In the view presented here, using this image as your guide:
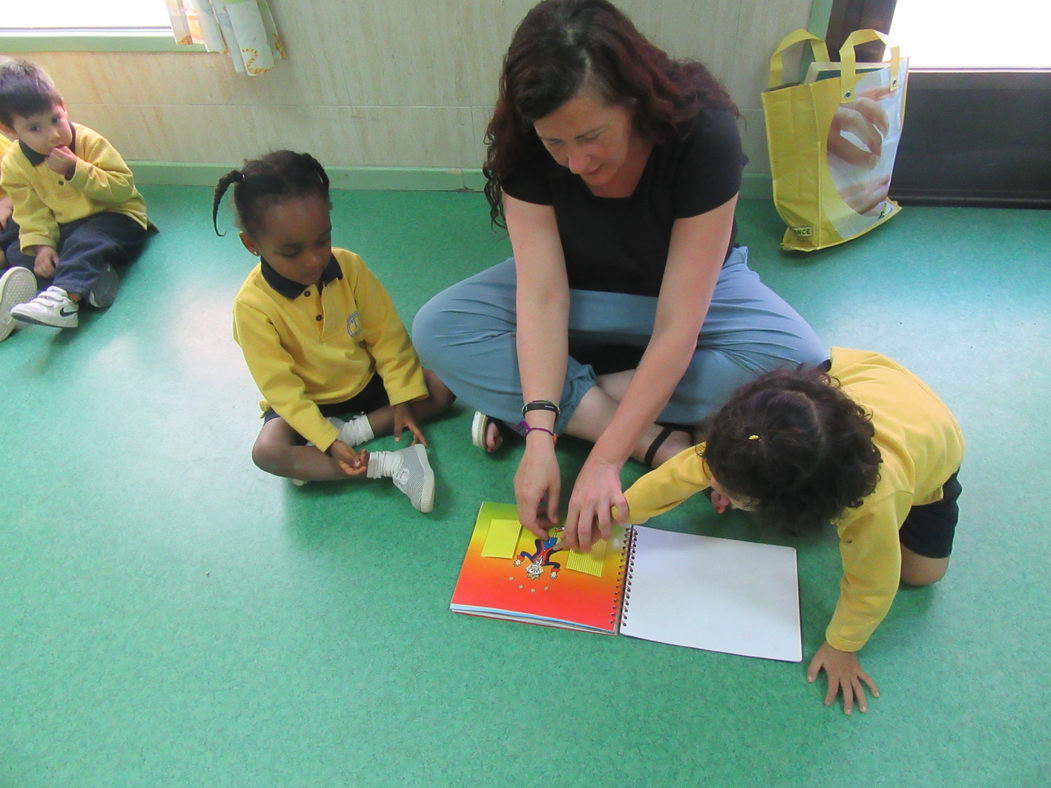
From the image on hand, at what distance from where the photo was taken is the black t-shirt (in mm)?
986

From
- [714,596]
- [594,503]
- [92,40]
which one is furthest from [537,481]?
[92,40]

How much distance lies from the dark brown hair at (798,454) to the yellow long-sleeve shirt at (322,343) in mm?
693

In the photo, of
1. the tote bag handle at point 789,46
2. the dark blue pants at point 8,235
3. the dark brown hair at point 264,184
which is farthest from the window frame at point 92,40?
the tote bag handle at point 789,46

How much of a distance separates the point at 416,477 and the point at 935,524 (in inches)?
31.0

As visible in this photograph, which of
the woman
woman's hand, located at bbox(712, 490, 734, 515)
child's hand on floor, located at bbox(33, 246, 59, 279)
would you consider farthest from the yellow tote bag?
child's hand on floor, located at bbox(33, 246, 59, 279)

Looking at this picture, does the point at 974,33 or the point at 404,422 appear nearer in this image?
the point at 404,422

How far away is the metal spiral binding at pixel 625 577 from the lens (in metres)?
1.02

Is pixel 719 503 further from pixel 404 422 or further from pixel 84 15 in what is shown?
pixel 84 15

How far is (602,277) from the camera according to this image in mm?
1203

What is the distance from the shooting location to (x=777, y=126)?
1646 millimetres

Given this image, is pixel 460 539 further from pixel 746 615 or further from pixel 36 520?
pixel 36 520

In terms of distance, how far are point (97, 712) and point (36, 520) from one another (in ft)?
1.44

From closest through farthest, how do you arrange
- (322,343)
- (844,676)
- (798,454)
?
(798,454)
(844,676)
(322,343)

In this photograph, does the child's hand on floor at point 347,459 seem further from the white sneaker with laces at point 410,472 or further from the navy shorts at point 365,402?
the navy shorts at point 365,402
